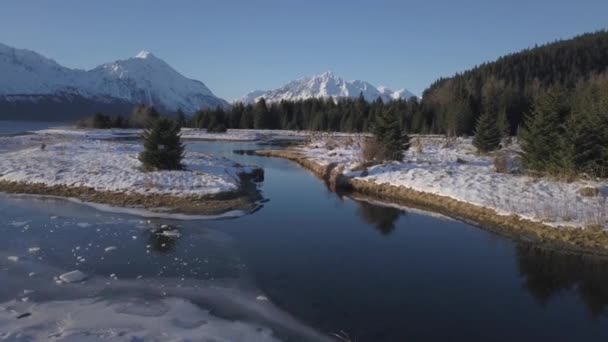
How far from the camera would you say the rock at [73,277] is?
35.7 feet

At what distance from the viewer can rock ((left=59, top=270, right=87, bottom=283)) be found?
1087 centimetres

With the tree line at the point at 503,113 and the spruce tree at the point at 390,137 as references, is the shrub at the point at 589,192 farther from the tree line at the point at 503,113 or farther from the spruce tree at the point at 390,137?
the spruce tree at the point at 390,137

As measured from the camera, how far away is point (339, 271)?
488 inches

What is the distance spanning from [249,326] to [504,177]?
1862 cm

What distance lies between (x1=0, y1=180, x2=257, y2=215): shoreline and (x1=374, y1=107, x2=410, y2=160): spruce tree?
1252 cm

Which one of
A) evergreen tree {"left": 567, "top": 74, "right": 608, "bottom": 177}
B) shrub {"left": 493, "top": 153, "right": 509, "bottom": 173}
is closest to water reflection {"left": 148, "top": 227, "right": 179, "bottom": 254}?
shrub {"left": 493, "top": 153, "right": 509, "bottom": 173}

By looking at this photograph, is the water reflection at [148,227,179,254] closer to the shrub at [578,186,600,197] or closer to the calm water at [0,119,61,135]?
the shrub at [578,186,600,197]

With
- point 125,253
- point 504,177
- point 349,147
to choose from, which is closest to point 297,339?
point 125,253

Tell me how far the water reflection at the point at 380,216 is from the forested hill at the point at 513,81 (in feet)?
185

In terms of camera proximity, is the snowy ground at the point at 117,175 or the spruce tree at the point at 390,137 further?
the spruce tree at the point at 390,137

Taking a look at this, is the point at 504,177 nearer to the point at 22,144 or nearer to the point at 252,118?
the point at 22,144

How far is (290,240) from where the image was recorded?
1544 cm

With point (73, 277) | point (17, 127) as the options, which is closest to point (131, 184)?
point (73, 277)

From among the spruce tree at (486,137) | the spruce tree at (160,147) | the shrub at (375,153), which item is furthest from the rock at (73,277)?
the spruce tree at (486,137)
